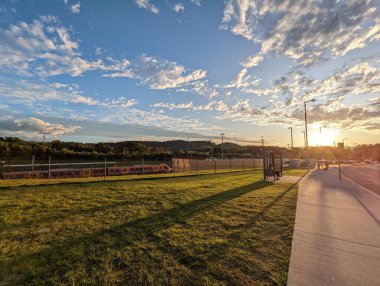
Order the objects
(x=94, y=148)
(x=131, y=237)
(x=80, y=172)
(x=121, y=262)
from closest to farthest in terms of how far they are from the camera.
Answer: (x=121, y=262) < (x=131, y=237) < (x=80, y=172) < (x=94, y=148)

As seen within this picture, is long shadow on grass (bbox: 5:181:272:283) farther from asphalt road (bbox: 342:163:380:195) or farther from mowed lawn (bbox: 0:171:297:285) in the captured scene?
asphalt road (bbox: 342:163:380:195)

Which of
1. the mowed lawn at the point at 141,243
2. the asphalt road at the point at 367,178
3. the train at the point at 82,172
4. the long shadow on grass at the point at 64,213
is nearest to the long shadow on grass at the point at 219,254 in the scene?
the mowed lawn at the point at 141,243

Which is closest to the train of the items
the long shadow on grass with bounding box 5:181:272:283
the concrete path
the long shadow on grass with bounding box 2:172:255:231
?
the long shadow on grass with bounding box 2:172:255:231

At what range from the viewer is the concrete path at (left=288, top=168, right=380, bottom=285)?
3865 mm

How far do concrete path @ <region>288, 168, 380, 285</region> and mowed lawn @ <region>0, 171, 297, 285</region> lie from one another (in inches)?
10.3

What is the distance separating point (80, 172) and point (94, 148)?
61061 mm

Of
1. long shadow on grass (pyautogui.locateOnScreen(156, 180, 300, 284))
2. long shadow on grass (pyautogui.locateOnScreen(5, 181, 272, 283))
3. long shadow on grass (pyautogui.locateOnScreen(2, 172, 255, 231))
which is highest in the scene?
long shadow on grass (pyautogui.locateOnScreen(2, 172, 255, 231))

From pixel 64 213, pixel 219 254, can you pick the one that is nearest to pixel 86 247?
pixel 219 254

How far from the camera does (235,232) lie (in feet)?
19.1

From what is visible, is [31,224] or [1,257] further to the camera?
[31,224]

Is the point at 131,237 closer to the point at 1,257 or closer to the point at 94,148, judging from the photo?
the point at 1,257

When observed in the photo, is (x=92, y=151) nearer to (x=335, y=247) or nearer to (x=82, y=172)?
(x=82, y=172)

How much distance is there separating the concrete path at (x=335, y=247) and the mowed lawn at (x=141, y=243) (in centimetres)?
26

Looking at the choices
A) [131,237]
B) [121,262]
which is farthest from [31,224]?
[121,262]
